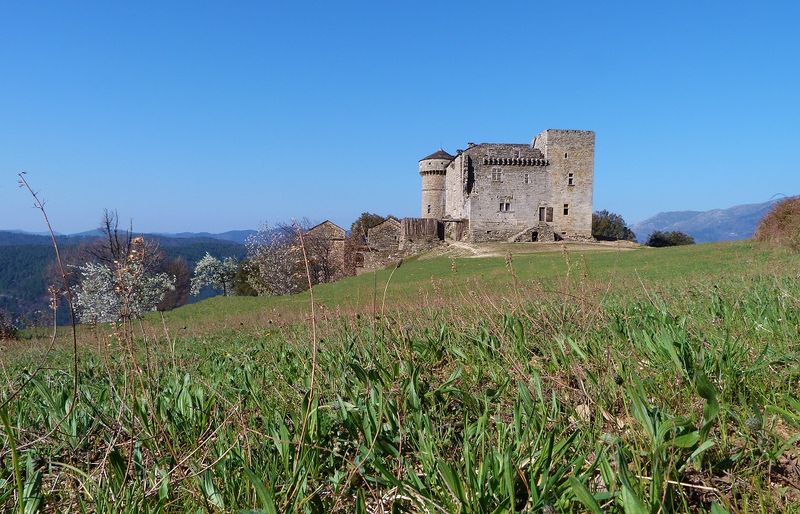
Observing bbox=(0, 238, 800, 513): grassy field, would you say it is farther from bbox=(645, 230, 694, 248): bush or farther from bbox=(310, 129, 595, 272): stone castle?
bbox=(645, 230, 694, 248): bush

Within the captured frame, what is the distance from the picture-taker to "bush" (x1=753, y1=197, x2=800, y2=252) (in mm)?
23016

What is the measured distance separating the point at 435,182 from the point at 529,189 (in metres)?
11.8

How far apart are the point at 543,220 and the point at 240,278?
3599 cm

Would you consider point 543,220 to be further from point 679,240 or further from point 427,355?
point 427,355

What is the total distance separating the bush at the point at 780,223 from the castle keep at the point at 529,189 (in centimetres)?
1999

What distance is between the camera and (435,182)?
57438 millimetres

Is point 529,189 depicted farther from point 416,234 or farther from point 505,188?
point 416,234

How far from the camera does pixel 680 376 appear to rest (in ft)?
8.96

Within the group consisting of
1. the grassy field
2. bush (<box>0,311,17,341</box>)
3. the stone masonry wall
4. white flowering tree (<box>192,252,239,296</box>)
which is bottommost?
white flowering tree (<box>192,252,239,296</box>)

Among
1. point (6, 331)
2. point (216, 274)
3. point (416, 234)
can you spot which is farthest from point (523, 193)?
point (216, 274)

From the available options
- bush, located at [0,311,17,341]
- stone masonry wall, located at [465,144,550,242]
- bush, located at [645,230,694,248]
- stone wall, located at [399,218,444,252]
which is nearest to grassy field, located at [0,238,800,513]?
bush, located at [0,311,17,341]

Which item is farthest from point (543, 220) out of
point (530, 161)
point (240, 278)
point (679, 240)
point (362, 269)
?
point (240, 278)

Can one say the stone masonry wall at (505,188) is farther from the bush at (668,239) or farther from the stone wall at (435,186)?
the bush at (668,239)

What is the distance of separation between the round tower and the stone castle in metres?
6.86
